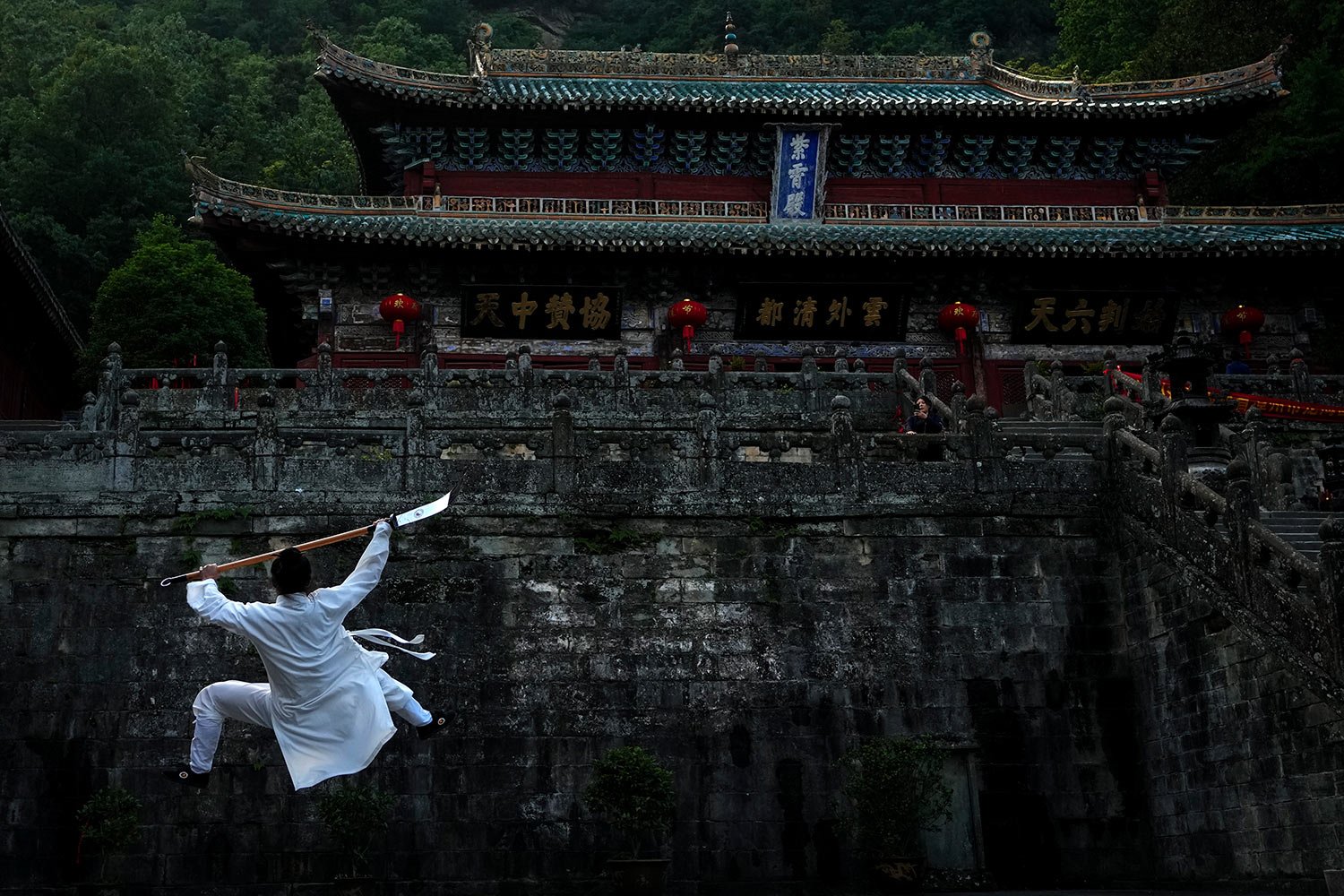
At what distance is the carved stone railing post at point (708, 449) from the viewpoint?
1525 centimetres

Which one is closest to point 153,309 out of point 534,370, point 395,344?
point 395,344

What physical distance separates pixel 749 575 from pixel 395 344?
38.7 feet

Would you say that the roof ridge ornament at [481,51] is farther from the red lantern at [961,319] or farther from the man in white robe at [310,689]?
the man in white robe at [310,689]

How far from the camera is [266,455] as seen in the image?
48.4 ft

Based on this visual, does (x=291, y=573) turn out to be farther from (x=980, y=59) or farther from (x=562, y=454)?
(x=980, y=59)

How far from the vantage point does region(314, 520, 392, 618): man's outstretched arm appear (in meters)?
8.50

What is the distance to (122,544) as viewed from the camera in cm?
1447

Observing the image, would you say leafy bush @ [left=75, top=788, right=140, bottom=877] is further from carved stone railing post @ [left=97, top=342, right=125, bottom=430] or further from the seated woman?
the seated woman

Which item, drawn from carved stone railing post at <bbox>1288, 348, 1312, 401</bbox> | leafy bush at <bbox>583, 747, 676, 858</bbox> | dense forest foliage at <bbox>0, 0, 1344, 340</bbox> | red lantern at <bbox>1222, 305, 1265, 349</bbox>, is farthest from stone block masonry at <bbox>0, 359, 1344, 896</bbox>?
dense forest foliage at <bbox>0, 0, 1344, 340</bbox>

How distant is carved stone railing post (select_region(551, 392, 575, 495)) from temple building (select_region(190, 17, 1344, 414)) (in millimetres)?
8363

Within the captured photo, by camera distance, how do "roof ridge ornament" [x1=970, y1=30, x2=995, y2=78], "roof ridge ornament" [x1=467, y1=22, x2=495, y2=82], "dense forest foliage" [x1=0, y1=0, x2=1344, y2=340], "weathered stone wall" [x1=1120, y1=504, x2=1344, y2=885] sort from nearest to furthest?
"weathered stone wall" [x1=1120, y1=504, x2=1344, y2=885], "roof ridge ornament" [x1=467, y1=22, x2=495, y2=82], "roof ridge ornament" [x1=970, y1=30, x2=995, y2=78], "dense forest foliage" [x1=0, y1=0, x2=1344, y2=340]

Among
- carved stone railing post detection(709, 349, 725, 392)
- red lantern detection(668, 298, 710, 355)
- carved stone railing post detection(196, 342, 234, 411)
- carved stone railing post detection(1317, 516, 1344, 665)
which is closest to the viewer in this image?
carved stone railing post detection(1317, 516, 1344, 665)

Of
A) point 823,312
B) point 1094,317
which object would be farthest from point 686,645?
point 1094,317

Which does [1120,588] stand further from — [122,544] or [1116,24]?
[1116,24]
